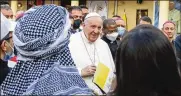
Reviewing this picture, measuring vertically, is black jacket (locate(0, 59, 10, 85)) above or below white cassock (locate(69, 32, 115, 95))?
above

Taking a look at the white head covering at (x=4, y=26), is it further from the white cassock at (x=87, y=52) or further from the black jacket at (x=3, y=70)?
the white cassock at (x=87, y=52)

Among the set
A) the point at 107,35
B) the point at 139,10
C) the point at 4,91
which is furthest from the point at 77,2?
the point at 4,91

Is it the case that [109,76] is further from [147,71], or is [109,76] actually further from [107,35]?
[147,71]

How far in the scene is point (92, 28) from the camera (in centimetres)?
512

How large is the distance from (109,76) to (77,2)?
1900 cm

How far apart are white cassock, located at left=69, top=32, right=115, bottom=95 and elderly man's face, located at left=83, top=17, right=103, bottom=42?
57mm

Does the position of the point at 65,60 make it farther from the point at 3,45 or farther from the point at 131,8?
the point at 131,8

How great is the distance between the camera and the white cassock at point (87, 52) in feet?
16.2

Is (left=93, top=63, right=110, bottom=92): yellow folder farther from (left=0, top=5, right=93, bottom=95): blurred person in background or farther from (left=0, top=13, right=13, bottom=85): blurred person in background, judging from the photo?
(left=0, top=5, right=93, bottom=95): blurred person in background

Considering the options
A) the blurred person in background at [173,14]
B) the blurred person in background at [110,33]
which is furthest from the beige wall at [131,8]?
the blurred person in background at [110,33]

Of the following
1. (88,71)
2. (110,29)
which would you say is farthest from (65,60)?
(110,29)

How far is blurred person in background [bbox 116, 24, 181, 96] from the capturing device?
5.67 feet

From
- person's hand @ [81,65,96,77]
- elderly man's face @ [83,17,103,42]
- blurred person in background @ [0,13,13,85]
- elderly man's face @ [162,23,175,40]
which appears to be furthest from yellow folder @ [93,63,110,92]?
elderly man's face @ [162,23,175,40]

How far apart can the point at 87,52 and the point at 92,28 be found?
12.8 inches
